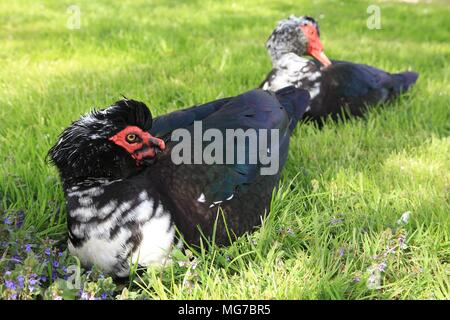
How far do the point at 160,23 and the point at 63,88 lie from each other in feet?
9.04

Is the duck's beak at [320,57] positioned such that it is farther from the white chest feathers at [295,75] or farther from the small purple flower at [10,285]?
the small purple flower at [10,285]

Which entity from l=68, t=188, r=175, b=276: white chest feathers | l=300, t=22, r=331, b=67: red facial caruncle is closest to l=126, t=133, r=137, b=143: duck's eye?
l=68, t=188, r=175, b=276: white chest feathers

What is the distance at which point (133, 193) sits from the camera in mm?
2287

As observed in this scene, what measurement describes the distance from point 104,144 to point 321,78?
2.42 m

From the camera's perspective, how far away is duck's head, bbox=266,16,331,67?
14.8 ft

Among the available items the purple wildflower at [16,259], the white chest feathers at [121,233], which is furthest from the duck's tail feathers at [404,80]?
the purple wildflower at [16,259]

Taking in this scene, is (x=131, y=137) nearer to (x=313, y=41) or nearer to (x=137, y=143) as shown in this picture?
(x=137, y=143)

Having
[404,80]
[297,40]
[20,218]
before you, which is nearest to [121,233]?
[20,218]

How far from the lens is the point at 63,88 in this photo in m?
4.46

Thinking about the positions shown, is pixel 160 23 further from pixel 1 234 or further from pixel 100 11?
pixel 1 234

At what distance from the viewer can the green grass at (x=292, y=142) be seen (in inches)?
90.0
